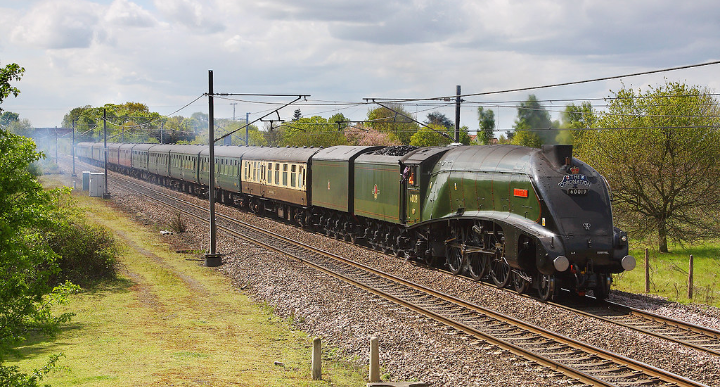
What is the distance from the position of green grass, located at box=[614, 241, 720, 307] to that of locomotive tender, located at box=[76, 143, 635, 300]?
3.82m

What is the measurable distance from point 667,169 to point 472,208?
49.9ft

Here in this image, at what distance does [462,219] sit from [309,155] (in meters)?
12.8

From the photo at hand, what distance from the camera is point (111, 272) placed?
19500 mm

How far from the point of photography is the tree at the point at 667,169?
92.4 ft

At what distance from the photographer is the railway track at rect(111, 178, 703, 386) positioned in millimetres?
10070

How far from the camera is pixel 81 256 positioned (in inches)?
754

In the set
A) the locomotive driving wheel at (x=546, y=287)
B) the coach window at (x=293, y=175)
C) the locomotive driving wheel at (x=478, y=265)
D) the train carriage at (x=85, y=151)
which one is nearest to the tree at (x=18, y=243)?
the locomotive driving wheel at (x=546, y=287)

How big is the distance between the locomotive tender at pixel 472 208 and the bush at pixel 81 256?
907 centimetres

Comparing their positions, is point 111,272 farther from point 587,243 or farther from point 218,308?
point 587,243

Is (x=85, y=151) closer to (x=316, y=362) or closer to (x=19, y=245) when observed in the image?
(x=316, y=362)

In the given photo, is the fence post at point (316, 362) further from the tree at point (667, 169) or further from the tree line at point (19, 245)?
the tree at point (667, 169)

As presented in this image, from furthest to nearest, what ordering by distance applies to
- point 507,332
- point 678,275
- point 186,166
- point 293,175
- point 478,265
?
point 186,166, point 293,175, point 678,275, point 478,265, point 507,332

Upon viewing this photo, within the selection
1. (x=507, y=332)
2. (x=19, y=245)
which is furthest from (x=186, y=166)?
(x=19, y=245)

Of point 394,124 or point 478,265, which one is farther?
point 394,124
